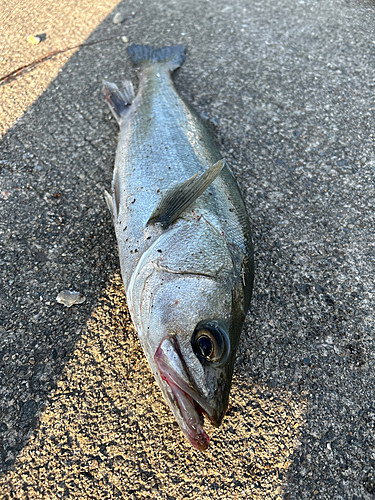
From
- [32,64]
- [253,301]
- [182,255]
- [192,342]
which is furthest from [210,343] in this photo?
[32,64]

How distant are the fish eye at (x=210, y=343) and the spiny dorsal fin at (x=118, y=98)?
7.73 ft

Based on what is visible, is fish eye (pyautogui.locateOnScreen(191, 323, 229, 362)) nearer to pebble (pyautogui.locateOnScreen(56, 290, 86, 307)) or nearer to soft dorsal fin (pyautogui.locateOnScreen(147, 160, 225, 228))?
soft dorsal fin (pyautogui.locateOnScreen(147, 160, 225, 228))

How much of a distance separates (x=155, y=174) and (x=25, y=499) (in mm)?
2080

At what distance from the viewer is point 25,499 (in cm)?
181

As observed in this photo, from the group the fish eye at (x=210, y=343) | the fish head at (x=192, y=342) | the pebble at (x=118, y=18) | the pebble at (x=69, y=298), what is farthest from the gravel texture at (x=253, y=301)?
the fish eye at (x=210, y=343)

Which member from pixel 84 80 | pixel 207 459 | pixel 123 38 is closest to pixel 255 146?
pixel 84 80

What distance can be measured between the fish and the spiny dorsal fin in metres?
0.23

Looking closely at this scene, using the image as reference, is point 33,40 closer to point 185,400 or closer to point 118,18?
point 118,18

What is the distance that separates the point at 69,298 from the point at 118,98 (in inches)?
81.9

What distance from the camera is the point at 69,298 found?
244cm

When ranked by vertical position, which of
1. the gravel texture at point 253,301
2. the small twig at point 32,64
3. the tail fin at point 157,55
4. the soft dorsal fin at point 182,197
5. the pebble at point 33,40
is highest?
the pebble at point 33,40

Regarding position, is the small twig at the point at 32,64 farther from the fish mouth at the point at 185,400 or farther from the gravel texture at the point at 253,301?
the fish mouth at the point at 185,400

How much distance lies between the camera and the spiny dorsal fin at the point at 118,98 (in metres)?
3.35

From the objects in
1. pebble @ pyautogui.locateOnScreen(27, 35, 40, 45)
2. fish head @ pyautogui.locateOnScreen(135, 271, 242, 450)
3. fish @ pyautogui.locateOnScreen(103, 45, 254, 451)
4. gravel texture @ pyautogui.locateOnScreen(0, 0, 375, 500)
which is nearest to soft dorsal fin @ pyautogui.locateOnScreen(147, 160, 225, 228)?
fish @ pyautogui.locateOnScreen(103, 45, 254, 451)
